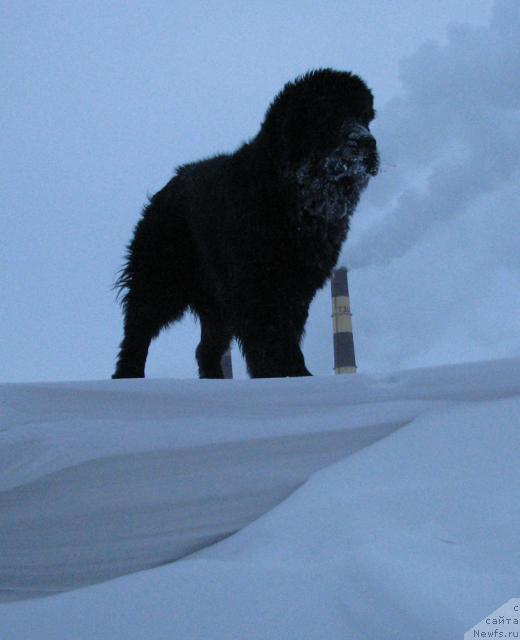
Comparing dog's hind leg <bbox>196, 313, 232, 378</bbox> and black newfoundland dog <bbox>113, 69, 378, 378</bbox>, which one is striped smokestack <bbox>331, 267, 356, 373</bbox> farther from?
black newfoundland dog <bbox>113, 69, 378, 378</bbox>

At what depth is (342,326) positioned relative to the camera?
849 cm

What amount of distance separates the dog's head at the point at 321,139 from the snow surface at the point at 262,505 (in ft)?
5.39

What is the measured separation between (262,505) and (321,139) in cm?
196

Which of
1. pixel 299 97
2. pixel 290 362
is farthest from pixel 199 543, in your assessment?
pixel 299 97

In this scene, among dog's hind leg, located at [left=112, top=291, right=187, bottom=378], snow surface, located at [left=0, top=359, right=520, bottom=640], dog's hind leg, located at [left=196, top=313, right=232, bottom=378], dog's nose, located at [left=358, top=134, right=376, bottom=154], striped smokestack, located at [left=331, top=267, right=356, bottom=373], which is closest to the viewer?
snow surface, located at [left=0, top=359, right=520, bottom=640]

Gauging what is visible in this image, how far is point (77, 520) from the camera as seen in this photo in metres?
1.19

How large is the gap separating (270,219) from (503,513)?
6.64ft

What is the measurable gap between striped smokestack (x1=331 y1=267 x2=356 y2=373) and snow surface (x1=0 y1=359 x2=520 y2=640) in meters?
6.79

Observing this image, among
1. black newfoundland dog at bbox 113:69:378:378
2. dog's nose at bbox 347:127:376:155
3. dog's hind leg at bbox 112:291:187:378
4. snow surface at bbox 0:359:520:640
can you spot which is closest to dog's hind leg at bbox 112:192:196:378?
dog's hind leg at bbox 112:291:187:378

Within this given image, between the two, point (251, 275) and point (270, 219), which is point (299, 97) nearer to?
point (270, 219)

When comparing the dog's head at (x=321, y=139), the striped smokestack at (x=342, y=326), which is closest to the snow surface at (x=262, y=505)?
the dog's head at (x=321, y=139)

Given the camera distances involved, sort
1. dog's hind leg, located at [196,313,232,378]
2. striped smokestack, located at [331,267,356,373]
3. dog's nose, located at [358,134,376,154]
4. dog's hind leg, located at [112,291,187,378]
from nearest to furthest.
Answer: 1. dog's nose, located at [358,134,376,154]
2. dog's hind leg, located at [112,291,187,378]
3. dog's hind leg, located at [196,313,232,378]
4. striped smokestack, located at [331,267,356,373]

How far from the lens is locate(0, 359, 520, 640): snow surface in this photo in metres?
0.81

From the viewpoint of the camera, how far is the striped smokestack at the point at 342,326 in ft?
26.9
